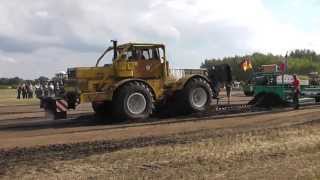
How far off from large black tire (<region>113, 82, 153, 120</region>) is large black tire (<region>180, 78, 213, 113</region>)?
1.43 m

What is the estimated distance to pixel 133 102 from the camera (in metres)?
19.4

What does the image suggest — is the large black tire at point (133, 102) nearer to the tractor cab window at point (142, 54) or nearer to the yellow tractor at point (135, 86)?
the yellow tractor at point (135, 86)

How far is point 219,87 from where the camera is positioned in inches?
878

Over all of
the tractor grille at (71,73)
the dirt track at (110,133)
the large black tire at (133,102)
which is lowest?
the dirt track at (110,133)

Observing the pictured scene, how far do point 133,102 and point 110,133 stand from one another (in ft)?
10.0

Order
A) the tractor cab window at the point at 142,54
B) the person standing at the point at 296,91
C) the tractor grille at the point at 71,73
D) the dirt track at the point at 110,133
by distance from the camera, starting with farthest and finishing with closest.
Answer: the person standing at the point at 296,91 → the tractor cab window at the point at 142,54 → the tractor grille at the point at 71,73 → the dirt track at the point at 110,133

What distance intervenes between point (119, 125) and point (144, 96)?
139 centimetres

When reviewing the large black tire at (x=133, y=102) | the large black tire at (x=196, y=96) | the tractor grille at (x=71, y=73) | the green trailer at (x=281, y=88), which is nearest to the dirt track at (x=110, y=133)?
the large black tire at (x=133, y=102)

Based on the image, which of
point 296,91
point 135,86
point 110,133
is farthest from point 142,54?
point 296,91

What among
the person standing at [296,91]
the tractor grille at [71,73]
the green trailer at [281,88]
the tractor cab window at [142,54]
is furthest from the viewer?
A: the green trailer at [281,88]

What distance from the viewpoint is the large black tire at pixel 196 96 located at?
2067cm

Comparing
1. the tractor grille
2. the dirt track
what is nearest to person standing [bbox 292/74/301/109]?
the dirt track

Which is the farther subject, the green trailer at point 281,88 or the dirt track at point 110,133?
the green trailer at point 281,88

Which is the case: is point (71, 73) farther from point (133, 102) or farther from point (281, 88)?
point (281, 88)
